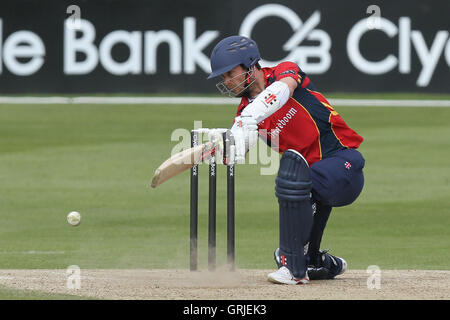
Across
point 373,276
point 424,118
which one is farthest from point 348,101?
point 373,276

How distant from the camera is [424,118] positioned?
1856cm

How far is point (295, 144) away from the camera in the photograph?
672 centimetres

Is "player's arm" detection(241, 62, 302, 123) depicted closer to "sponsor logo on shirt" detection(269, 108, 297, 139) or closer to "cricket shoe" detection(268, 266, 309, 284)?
"sponsor logo on shirt" detection(269, 108, 297, 139)

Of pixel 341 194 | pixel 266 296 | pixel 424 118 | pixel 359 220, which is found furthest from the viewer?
pixel 424 118

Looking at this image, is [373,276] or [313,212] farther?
[373,276]

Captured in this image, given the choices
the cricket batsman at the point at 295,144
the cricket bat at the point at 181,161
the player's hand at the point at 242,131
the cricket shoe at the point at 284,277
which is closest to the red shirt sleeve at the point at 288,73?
the cricket batsman at the point at 295,144

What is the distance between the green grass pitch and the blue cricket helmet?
244cm

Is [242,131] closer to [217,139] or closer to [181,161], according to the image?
[217,139]

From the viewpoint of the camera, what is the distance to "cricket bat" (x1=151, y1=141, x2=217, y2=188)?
249 inches

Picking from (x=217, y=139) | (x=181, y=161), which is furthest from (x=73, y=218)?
(x=217, y=139)

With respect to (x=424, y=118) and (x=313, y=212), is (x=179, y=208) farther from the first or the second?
(x=424, y=118)

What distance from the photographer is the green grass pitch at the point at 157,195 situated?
9.48 m

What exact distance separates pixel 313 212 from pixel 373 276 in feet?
2.65

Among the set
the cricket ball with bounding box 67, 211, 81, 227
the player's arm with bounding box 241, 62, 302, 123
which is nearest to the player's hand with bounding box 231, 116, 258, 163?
the player's arm with bounding box 241, 62, 302, 123
